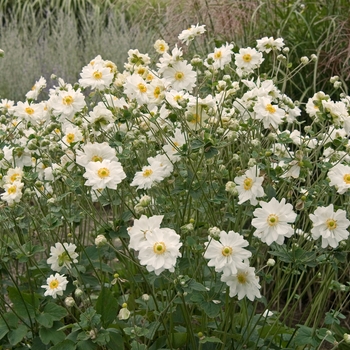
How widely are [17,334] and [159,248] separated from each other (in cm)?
74

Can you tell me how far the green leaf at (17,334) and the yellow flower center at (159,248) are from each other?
2.31 feet

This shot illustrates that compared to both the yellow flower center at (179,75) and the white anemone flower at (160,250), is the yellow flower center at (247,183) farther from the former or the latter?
the yellow flower center at (179,75)

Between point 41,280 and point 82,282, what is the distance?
398 millimetres

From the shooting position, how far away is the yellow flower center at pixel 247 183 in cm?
170

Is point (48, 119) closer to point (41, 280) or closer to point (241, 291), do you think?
point (41, 280)

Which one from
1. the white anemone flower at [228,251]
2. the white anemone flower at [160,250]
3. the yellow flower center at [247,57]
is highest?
the yellow flower center at [247,57]

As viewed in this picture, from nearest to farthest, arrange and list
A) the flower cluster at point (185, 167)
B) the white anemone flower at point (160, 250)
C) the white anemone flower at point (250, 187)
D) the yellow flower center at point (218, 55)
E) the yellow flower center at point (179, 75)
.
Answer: the white anemone flower at point (160, 250), the flower cluster at point (185, 167), the white anemone flower at point (250, 187), the yellow flower center at point (179, 75), the yellow flower center at point (218, 55)

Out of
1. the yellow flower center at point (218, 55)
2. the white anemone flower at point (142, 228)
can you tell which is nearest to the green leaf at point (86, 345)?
the white anemone flower at point (142, 228)

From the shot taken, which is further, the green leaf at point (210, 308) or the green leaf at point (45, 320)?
the green leaf at point (45, 320)

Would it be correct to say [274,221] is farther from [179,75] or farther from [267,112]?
[179,75]

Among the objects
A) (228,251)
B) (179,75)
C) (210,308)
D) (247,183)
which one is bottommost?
(210,308)

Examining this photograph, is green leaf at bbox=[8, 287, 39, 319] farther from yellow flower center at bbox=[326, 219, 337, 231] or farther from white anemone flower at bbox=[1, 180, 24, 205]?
yellow flower center at bbox=[326, 219, 337, 231]

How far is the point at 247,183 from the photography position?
1700 mm

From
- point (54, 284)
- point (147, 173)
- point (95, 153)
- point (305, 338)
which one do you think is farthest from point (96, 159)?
point (305, 338)
